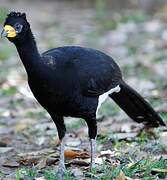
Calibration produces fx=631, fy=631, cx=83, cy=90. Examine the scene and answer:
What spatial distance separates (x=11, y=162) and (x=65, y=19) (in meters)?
9.29

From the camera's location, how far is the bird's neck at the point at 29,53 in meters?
4.91

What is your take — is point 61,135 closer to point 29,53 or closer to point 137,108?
point 29,53

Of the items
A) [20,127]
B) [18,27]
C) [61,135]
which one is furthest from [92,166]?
[20,127]

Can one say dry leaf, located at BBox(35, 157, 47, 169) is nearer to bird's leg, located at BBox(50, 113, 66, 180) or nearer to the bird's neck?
bird's leg, located at BBox(50, 113, 66, 180)

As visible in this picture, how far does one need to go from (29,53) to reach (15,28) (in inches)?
9.6

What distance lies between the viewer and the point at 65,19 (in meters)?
14.7

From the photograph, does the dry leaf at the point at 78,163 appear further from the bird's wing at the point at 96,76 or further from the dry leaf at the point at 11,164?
the bird's wing at the point at 96,76

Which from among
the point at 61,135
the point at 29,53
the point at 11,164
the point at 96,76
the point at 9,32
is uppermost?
the point at 9,32

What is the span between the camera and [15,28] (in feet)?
15.7

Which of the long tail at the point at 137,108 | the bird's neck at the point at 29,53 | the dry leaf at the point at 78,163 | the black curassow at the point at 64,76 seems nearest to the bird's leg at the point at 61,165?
the black curassow at the point at 64,76

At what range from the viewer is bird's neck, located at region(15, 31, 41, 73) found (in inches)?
193

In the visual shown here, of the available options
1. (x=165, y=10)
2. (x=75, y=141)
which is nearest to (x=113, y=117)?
(x=75, y=141)

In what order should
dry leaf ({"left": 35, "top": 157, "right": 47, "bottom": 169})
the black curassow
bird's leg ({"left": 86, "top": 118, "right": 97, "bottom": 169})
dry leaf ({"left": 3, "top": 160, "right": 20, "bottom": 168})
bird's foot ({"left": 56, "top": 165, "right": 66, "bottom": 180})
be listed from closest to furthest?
the black curassow < bird's foot ({"left": 56, "top": 165, "right": 66, "bottom": 180}) < bird's leg ({"left": 86, "top": 118, "right": 97, "bottom": 169}) < dry leaf ({"left": 35, "top": 157, "right": 47, "bottom": 169}) < dry leaf ({"left": 3, "top": 160, "right": 20, "bottom": 168})

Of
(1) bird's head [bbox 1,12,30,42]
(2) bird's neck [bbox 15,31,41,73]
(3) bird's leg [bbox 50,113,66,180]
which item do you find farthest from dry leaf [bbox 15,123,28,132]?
(1) bird's head [bbox 1,12,30,42]
